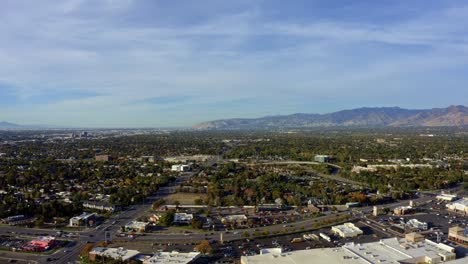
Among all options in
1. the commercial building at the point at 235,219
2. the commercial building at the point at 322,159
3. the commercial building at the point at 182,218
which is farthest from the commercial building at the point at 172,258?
the commercial building at the point at 322,159

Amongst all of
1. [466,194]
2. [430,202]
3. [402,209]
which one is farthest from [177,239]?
[466,194]

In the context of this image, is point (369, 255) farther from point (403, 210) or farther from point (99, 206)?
point (99, 206)

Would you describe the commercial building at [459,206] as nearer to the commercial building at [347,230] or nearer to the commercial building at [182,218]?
the commercial building at [347,230]

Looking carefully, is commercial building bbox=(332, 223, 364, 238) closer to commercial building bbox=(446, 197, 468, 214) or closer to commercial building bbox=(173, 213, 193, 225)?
commercial building bbox=(173, 213, 193, 225)

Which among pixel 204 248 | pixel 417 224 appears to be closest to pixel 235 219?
pixel 204 248

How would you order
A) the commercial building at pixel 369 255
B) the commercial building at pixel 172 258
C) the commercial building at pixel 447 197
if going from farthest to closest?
the commercial building at pixel 447 197, the commercial building at pixel 172 258, the commercial building at pixel 369 255

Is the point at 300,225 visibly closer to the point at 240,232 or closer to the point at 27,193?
the point at 240,232
